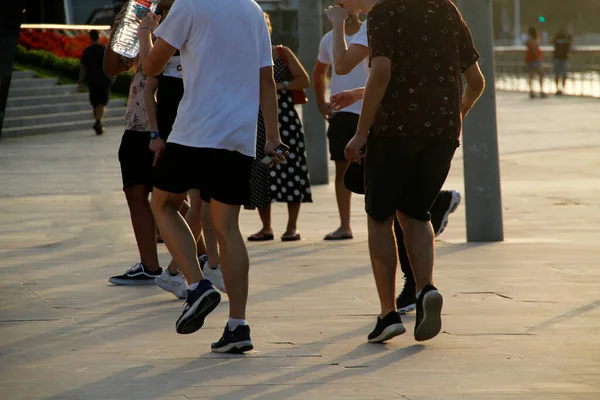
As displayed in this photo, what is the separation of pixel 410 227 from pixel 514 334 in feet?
2.36

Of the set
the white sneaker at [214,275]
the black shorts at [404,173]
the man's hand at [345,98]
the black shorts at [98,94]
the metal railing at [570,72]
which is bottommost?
the metal railing at [570,72]

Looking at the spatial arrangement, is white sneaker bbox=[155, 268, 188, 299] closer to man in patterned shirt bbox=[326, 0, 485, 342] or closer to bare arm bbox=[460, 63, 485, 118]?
man in patterned shirt bbox=[326, 0, 485, 342]

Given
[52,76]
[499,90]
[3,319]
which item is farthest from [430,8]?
[499,90]

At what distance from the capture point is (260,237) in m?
10.3

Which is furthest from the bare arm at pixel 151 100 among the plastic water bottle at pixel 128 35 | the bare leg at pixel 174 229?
the bare leg at pixel 174 229

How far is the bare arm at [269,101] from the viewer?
20.3 ft

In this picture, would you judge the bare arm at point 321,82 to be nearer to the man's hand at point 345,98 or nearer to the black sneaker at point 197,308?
the man's hand at point 345,98

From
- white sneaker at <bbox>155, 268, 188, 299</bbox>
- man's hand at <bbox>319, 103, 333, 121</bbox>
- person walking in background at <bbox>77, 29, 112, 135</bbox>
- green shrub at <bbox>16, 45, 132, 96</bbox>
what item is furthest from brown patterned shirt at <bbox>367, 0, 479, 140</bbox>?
green shrub at <bbox>16, 45, 132, 96</bbox>

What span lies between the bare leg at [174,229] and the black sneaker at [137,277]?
183 centimetres

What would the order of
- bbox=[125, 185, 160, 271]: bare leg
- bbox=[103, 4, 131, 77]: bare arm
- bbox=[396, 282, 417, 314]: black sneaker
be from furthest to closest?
bbox=[125, 185, 160, 271]: bare leg
bbox=[103, 4, 131, 77]: bare arm
bbox=[396, 282, 417, 314]: black sneaker

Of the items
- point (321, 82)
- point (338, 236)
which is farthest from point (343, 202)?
point (321, 82)

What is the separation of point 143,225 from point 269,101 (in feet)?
7.12

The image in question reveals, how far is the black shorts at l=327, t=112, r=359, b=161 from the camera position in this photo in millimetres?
9719

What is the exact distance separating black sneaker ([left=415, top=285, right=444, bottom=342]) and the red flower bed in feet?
86.1
